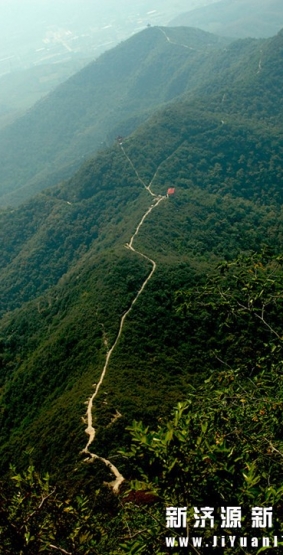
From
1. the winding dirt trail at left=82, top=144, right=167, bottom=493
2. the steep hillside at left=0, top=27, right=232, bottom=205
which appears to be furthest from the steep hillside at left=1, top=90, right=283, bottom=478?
the steep hillside at left=0, top=27, right=232, bottom=205

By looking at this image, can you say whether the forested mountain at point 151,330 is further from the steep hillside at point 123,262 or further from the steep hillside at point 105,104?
the steep hillside at point 105,104

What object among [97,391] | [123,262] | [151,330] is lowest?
[151,330]

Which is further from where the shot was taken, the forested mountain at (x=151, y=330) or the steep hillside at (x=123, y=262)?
the steep hillside at (x=123, y=262)

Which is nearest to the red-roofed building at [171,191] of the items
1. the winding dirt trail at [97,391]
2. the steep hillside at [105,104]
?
the winding dirt trail at [97,391]

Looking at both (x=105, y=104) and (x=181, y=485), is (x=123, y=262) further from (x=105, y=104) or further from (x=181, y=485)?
(x=105, y=104)

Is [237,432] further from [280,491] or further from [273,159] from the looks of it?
[273,159]

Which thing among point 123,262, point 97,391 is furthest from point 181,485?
point 123,262
